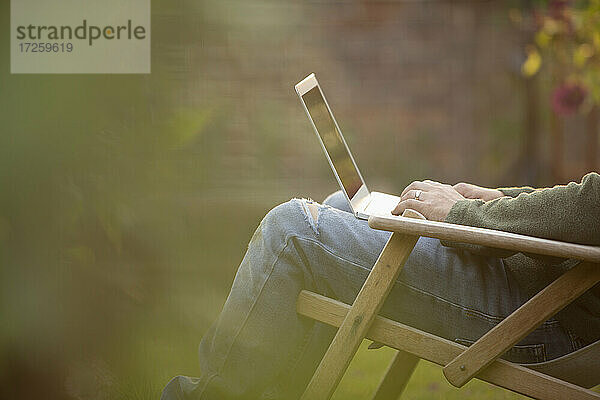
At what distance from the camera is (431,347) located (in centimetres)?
146

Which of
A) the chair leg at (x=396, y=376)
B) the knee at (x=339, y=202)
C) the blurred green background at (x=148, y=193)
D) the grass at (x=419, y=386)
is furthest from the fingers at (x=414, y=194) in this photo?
the grass at (x=419, y=386)

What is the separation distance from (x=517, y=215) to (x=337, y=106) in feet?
11.4

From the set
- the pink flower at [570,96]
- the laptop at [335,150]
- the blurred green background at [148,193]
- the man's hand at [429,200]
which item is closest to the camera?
the man's hand at [429,200]

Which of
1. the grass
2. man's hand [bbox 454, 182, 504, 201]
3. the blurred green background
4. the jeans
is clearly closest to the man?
the jeans

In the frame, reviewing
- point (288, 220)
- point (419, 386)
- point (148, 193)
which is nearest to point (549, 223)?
point (288, 220)

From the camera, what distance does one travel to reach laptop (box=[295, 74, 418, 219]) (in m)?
1.68

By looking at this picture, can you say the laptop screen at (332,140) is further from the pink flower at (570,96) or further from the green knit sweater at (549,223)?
the pink flower at (570,96)

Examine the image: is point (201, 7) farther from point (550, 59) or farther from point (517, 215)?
point (550, 59)

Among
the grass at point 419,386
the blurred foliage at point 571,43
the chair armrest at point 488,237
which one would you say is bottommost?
the grass at point 419,386

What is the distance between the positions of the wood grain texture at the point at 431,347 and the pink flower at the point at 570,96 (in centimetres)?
328

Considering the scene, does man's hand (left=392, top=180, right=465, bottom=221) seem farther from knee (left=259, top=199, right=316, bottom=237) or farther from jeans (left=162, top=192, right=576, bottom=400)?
knee (left=259, top=199, right=316, bottom=237)

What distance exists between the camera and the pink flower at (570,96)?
14.4 feet

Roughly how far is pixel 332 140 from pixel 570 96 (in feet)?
9.93

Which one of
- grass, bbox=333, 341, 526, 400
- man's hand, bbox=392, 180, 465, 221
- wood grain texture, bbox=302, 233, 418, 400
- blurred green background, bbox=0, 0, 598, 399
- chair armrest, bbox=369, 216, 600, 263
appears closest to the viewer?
chair armrest, bbox=369, 216, 600, 263
